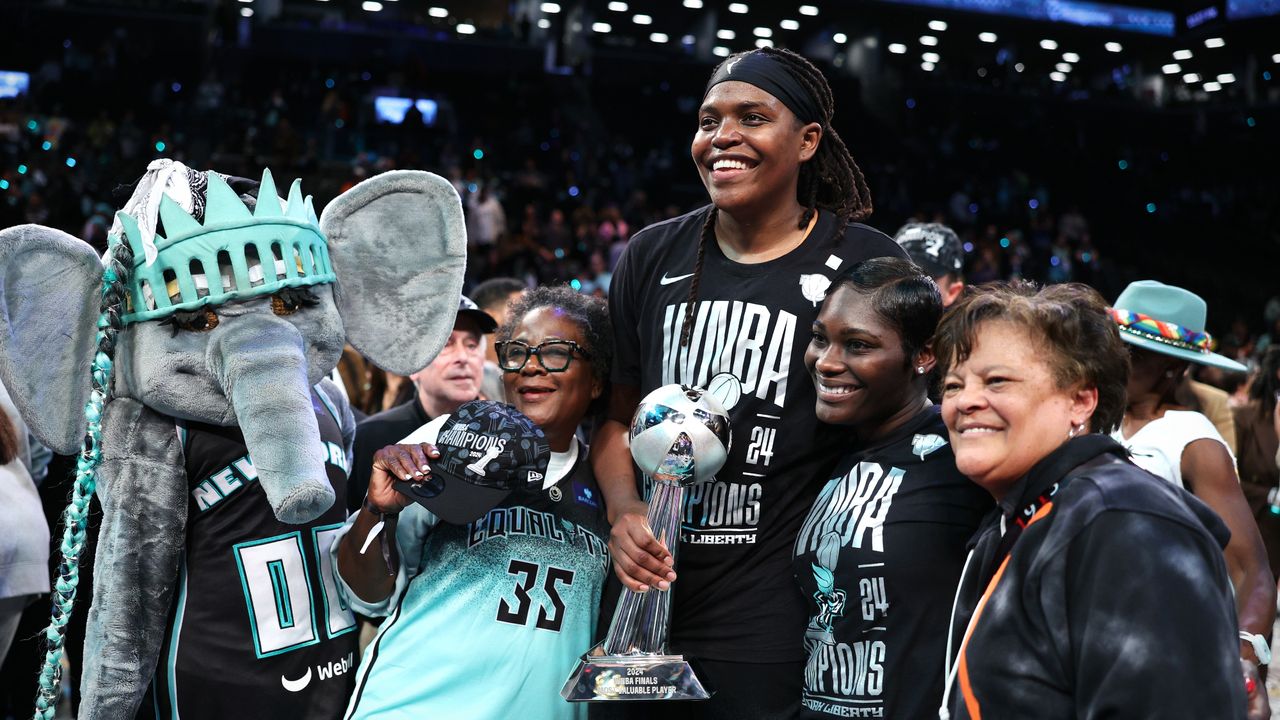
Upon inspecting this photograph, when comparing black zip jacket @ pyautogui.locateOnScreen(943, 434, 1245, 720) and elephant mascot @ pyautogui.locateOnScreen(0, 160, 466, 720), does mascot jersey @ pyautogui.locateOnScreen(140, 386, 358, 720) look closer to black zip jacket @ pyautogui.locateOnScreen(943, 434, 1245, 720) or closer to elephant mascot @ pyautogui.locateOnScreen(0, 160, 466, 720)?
elephant mascot @ pyautogui.locateOnScreen(0, 160, 466, 720)

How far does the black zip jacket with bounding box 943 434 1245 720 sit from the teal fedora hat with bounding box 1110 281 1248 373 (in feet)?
5.28

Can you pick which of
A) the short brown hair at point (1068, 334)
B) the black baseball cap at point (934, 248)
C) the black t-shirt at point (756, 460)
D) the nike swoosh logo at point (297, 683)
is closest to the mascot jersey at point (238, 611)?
the nike swoosh logo at point (297, 683)

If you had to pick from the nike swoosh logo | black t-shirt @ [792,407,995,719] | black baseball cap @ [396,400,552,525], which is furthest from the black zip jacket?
the nike swoosh logo

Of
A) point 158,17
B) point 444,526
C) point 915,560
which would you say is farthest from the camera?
point 158,17

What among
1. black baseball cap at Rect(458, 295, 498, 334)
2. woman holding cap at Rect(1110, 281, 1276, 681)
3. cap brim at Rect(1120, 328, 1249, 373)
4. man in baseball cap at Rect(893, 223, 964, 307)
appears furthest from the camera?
man in baseball cap at Rect(893, 223, 964, 307)

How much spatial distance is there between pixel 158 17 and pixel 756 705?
20063mm

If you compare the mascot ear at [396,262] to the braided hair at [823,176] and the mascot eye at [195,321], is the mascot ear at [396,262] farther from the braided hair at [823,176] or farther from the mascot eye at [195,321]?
the braided hair at [823,176]

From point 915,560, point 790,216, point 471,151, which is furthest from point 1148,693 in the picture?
point 471,151

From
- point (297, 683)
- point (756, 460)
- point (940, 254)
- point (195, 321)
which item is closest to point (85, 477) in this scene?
point (195, 321)

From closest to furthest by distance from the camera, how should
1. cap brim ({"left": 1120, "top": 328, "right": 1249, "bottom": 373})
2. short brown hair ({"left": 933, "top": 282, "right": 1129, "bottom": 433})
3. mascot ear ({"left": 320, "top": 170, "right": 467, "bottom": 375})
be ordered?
1. short brown hair ({"left": 933, "top": 282, "right": 1129, "bottom": 433})
2. mascot ear ({"left": 320, "top": 170, "right": 467, "bottom": 375})
3. cap brim ({"left": 1120, "top": 328, "right": 1249, "bottom": 373})

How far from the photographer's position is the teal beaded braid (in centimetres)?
216

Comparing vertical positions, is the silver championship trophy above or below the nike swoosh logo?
above

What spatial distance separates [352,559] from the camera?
2.32 metres

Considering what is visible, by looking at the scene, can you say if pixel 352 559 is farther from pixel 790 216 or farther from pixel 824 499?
pixel 790 216
